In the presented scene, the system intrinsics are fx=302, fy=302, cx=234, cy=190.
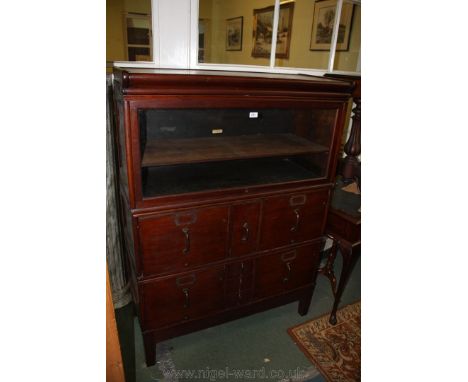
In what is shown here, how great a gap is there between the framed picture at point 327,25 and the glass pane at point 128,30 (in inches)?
45.7

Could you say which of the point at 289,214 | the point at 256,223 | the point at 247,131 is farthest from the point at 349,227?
the point at 247,131

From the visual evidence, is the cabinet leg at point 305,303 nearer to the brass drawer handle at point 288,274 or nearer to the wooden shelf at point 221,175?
the brass drawer handle at point 288,274

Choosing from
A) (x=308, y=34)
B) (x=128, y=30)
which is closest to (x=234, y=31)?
(x=308, y=34)

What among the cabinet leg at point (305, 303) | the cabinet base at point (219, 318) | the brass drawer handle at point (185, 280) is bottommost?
the cabinet leg at point (305, 303)

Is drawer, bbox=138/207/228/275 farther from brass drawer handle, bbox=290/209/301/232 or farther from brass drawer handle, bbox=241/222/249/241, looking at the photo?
brass drawer handle, bbox=290/209/301/232

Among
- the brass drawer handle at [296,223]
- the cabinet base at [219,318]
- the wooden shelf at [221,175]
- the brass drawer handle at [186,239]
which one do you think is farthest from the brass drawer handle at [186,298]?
the brass drawer handle at [296,223]

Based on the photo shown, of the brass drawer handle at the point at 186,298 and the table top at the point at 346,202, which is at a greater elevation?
the table top at the point at 346,202

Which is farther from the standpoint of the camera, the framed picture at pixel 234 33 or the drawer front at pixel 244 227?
the framed picture at pixel 234 33

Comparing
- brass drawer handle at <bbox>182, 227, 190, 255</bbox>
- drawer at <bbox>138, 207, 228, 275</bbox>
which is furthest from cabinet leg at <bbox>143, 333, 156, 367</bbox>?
brass drawer handle at <bbox>182, 227, 190, 255</bbox>

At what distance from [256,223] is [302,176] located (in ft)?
1.25

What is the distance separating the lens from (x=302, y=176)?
5.44 feet

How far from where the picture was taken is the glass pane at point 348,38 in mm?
2031
